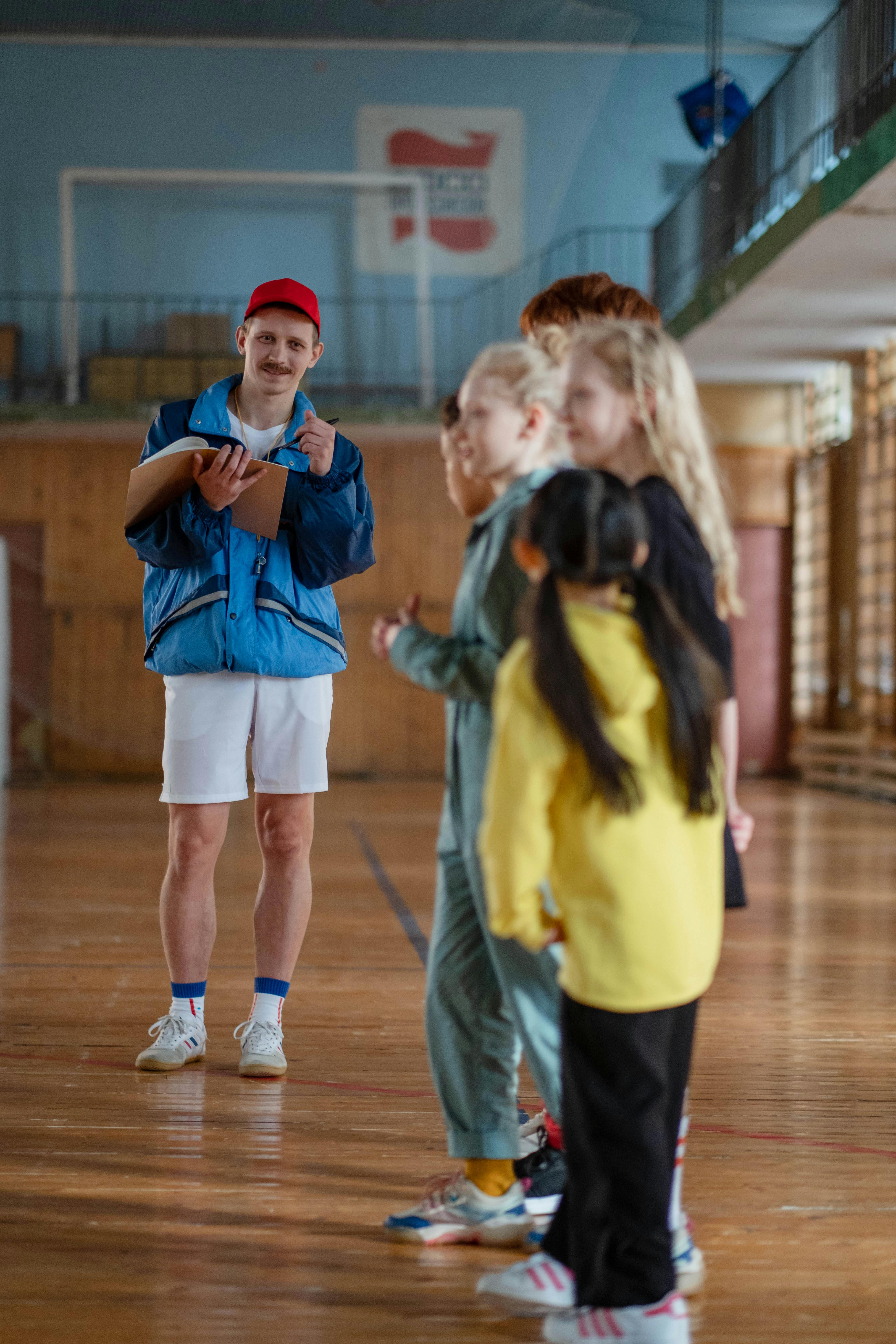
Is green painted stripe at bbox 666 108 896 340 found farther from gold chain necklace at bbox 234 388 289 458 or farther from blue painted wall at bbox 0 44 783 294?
gold chain necklace at bbox 234 388 289 458

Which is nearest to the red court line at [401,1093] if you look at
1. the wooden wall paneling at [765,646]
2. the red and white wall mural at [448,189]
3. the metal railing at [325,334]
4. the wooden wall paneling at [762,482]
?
the metal railing at [325,334]

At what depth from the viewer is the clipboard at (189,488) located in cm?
259

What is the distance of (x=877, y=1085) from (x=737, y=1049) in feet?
1.16

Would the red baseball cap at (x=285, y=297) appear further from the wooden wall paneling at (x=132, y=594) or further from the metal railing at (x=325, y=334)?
the metal railing at (x=325, y=334)

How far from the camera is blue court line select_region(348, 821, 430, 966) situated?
14.1ft

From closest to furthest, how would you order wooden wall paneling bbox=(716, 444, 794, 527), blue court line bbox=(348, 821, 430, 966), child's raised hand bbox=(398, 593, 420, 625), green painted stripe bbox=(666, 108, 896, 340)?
child's raised hand bbox=(398, 593, 420, 625) → blue court line bbox=(348, 821, 430, 966) → green painted stripe bbox=(666, 108, 896, 340) → wooden wall paneling bbox=(716, 444, 794, 527)

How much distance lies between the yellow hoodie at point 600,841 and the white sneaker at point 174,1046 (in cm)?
148

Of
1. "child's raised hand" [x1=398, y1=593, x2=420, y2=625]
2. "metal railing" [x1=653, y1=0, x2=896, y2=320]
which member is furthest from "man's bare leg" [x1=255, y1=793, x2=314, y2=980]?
"metal railing" [x1=653, y1=0, x2=896, y2=320]

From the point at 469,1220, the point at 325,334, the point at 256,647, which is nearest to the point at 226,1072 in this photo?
the point at 256,647

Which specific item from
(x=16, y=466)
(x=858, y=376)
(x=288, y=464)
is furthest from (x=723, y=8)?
(x=288, y=464)

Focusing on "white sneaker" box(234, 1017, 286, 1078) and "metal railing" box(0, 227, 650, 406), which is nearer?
"white sneaker" box(234, 1017, 286, 1078)

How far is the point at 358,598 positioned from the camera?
39.2 ft

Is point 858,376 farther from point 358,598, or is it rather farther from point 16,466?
point 16,466

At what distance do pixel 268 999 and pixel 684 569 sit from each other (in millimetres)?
1572
